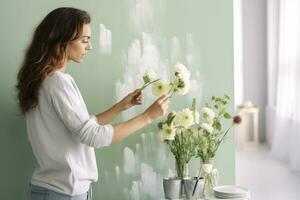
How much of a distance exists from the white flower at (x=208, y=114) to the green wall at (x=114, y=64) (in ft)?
0.67

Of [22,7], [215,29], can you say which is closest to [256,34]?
[215,29]

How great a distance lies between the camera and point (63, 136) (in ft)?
6.27

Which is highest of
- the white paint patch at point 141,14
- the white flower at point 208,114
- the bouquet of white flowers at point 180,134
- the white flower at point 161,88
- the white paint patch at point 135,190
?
the white paint patch at point 141,14

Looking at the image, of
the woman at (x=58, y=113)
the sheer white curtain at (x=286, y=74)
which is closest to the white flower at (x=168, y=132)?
the woman at (x=58, y=113)

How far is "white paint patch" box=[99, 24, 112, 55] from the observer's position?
241 cm

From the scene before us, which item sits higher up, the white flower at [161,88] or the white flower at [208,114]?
the white flower at [161,88]

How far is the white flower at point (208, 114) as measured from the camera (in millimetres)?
2342

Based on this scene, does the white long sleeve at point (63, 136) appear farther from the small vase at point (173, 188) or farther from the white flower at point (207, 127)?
the white flower at point (207, 127)

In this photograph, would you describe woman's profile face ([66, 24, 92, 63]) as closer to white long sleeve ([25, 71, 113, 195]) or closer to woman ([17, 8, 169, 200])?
woman ([17, 8, 169, 200])

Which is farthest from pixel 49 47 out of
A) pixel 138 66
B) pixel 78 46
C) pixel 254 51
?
pixel 254 51

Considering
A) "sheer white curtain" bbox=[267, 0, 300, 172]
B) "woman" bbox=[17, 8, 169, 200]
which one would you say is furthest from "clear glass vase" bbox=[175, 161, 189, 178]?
"sheer white curtain" bbox=[267, 0, 300, 172]

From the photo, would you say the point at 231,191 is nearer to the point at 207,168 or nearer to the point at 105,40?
the point at 207,168

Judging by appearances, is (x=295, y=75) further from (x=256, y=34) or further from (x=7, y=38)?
(x=7, y=38)

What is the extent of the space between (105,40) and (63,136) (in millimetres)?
693
